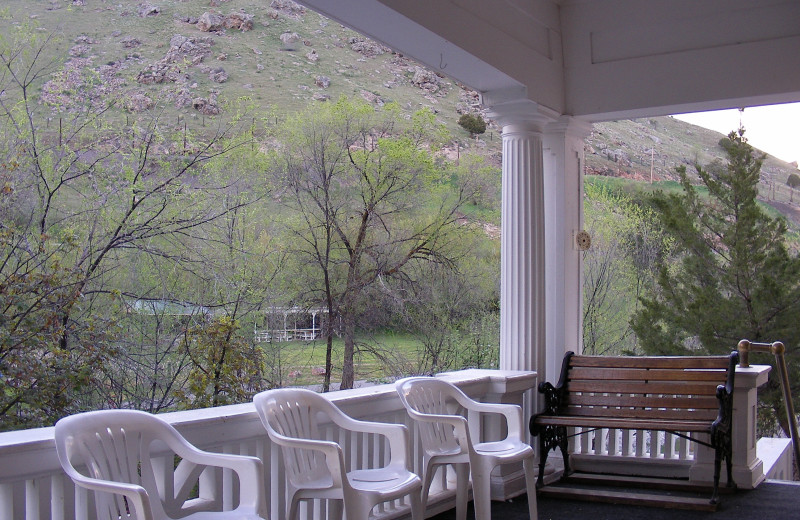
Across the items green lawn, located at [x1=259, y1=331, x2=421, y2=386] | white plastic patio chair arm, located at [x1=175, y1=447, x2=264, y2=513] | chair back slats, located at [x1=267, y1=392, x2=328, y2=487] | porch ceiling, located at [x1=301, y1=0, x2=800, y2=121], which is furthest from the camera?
green lawn, located at [x1=259, y1=331, x2=421, y2=386]

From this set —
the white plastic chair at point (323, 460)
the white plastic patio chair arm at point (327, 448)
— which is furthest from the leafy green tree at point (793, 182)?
the white plastic patio chair arm at point (327, 448)

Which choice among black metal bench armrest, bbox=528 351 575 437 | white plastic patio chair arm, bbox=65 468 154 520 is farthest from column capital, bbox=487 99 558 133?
white plastic patio chair arm, bbox=65 468 154 520

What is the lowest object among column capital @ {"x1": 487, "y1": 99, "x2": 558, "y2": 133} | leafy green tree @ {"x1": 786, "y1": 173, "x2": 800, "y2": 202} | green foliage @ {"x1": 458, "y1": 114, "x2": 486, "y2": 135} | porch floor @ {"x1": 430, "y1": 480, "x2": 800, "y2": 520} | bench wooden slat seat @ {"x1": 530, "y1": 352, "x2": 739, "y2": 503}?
porch floor @ {"x1": 430, "y1": 480, "x2": 800, "y2": 520}

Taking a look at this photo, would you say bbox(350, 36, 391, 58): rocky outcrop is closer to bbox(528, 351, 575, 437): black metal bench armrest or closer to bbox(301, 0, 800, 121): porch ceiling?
bbox(301, 0, 800, 121): porch ceiling

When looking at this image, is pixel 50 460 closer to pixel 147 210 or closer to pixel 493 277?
pixel 147 210

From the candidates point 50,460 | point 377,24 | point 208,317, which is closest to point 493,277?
point 208,317

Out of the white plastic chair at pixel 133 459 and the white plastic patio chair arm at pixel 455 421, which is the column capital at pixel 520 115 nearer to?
the white plastic patio chair arm at pixel 455 421

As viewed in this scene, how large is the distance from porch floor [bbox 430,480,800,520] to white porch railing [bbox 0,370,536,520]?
7.1 inches

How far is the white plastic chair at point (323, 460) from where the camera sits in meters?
2.57

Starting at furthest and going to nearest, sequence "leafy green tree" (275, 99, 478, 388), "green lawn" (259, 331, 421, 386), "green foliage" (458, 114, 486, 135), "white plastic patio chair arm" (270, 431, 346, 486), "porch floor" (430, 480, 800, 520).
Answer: "green foliage" (458, 114, 486, 135) → "leafy green tree" (275, 99, 478, 388) → "green lawn" (259, 331, 421, 386) → "porch floor" (430, 480, 800, 520) → "white plastic patio chair arm" (270, 431, 346, 486)

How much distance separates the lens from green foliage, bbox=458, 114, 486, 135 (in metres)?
12.9

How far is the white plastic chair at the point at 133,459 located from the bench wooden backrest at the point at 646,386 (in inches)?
112

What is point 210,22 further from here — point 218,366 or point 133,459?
point 133,459

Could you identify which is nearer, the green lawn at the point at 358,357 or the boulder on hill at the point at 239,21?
the green lawn at the point at 358,357
